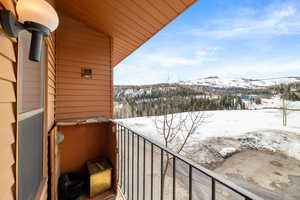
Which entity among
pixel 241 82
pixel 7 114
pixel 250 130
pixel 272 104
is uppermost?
pixel 241 82

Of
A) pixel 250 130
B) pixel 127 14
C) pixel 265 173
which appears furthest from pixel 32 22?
pixel 250 130

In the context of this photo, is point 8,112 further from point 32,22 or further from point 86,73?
point 86,73

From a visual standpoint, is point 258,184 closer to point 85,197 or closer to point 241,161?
point 241,161

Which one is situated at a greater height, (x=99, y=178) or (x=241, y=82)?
(x=241, y=82)

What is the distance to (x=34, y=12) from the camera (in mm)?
587

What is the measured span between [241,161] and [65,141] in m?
7.26

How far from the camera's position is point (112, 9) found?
1.96 metres

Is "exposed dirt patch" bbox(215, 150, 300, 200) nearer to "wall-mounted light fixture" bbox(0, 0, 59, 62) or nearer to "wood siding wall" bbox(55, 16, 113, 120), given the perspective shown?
"wood siding wall" bbox(55, 16, 113, 120)

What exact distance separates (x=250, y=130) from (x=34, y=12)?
1221 cm

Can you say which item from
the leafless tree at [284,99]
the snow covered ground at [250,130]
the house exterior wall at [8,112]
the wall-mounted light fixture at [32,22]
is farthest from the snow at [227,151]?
the wall-mounted light fixture at [32,22]

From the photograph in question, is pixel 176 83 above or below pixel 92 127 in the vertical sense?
above

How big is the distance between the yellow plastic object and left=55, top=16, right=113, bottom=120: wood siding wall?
0.91 m

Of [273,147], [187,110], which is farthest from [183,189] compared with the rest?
[273,147]

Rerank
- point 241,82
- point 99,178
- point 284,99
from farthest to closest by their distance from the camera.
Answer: point 241,82
point 284,99
point 99,178
